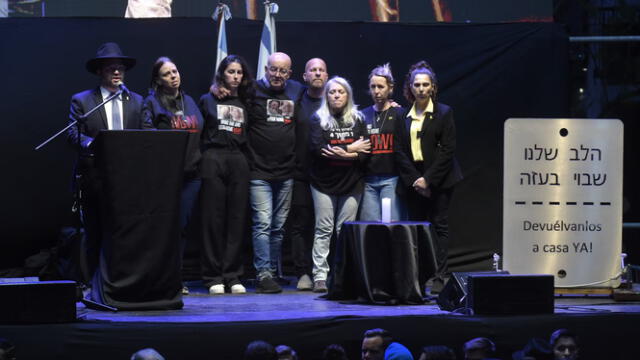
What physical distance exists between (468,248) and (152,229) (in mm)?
3722

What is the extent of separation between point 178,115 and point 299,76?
165 cm

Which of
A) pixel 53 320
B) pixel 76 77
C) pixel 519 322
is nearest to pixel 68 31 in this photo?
pixel 76 77

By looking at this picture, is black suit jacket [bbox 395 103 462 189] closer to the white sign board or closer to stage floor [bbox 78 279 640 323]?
the white sign board

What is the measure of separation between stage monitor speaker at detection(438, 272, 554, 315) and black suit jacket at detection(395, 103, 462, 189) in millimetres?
1530

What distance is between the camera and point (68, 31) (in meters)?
7.97

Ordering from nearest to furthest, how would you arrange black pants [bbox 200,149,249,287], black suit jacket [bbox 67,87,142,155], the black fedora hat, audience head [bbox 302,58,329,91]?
black suit jacket [bbox 67,87,142,155]
the black fedora hat
black pants [bbox 200,149,249,287]
audience head [bbox 302,58,329,91]

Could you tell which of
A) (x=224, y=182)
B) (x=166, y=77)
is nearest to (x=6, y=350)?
(x=224, y=182)

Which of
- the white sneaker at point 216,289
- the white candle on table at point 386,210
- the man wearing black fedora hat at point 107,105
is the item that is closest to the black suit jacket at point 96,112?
the man wearing black fedora hat at point 107,105

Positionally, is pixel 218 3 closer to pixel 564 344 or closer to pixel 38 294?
pixel 38 294

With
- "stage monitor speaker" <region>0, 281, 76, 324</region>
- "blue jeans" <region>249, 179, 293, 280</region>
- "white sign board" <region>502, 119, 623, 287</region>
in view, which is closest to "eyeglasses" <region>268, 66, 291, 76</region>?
"blue jeans" <region>249, 179, 293, 280</region>

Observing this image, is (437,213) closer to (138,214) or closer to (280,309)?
(280,309)

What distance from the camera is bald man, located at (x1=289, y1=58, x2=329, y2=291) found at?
732 centimetres

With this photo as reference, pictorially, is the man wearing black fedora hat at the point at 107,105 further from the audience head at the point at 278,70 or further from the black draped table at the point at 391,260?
the black draped table at the point at 391,260

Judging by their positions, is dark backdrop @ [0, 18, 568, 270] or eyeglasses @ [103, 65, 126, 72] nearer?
eyeglasses @ [103, 65, 126, 72]
